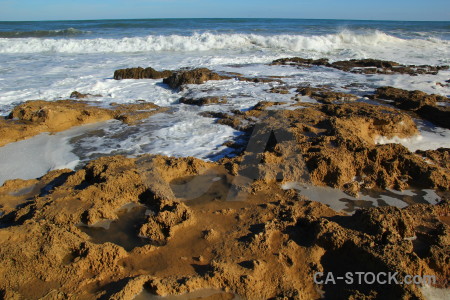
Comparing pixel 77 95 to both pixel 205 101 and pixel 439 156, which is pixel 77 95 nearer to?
pixel 205 101

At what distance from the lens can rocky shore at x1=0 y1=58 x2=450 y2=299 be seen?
199 cm

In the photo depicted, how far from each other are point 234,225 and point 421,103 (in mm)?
4972

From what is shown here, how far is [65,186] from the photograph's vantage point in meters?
3.10

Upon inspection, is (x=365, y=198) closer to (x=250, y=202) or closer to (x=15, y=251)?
(x=250, y=202)

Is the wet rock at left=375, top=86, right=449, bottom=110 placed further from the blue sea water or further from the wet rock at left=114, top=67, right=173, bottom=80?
the blue sea water

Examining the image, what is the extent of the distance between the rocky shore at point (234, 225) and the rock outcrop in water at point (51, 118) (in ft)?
6.57

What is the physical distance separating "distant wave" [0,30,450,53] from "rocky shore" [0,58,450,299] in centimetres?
1271

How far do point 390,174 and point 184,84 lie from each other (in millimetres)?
5351

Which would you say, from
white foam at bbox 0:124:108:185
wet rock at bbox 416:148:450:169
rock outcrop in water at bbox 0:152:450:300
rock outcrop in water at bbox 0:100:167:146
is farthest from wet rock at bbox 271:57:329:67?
rock outcrop in water at bbox 0:152:450:300

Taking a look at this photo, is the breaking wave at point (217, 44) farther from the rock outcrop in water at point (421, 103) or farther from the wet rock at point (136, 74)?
the rock outcrop in water at point (421, 103)

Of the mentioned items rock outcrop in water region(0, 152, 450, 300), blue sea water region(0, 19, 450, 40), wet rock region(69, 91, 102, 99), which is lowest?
rock outcrop in water region(0, 152, 450, 300)

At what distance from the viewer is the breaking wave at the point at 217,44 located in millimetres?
15281

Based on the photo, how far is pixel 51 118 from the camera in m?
5.24

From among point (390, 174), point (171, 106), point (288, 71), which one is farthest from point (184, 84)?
point (390, 174)
